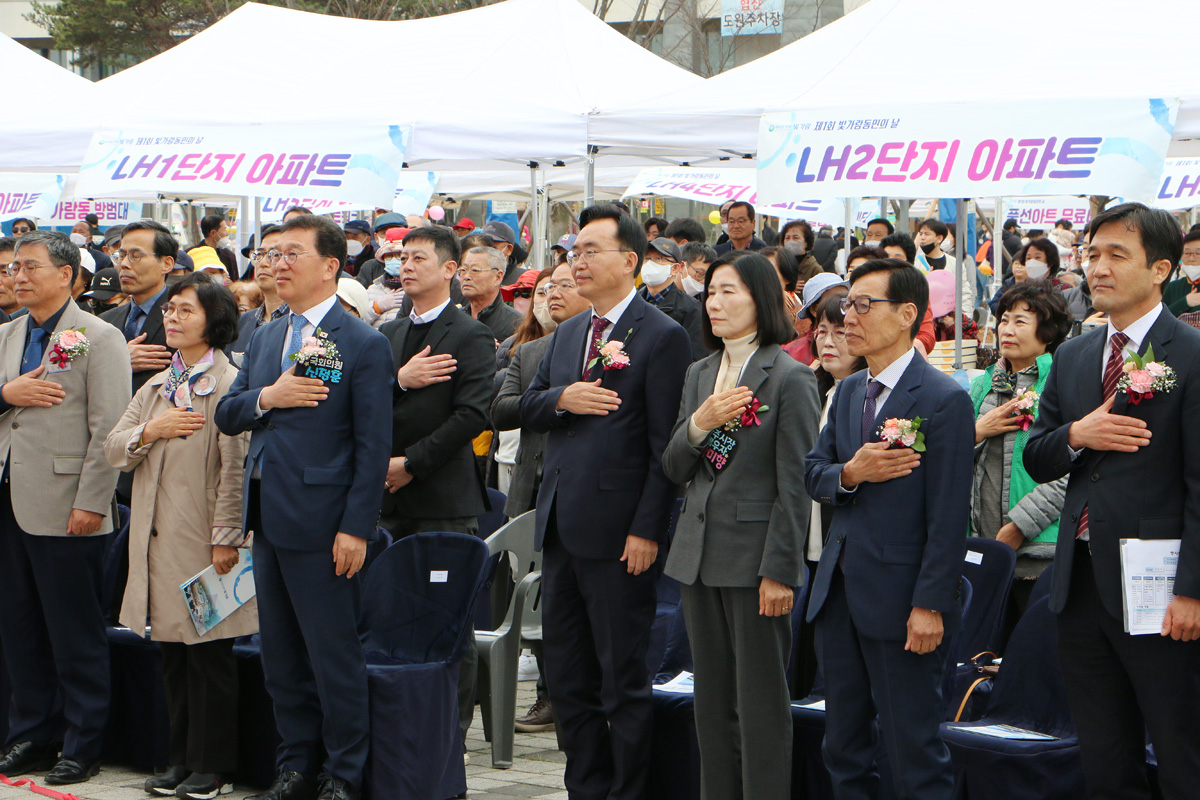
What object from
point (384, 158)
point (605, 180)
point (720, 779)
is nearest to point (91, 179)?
point (384, 158)

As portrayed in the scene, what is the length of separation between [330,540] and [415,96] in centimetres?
459

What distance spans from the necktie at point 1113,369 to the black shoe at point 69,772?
384cm

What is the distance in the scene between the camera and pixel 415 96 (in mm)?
8328

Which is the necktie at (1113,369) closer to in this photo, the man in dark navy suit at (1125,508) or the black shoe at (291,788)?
the man in dark navy suit at (1125,508)

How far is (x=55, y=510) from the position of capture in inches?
200

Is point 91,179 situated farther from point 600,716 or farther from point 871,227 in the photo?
point 871,227

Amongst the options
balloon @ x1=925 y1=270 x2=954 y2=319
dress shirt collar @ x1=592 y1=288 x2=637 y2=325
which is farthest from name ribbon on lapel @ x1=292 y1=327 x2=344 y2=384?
balloon @ x1=925 y1=270 x2=954 y2=319

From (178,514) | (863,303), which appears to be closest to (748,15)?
(178,514)

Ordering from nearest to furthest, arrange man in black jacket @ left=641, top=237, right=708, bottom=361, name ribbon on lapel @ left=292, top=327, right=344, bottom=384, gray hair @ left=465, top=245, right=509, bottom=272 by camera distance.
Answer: name ribbon on lapel @ left=292, top=327, right=344, bottom=384 → gray hair @ left=465, top=245, right=509, bottom=272 → man in black jacket @ left=641, top=237, right=708, bottom=361

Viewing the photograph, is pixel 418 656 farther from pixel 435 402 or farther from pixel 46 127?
pixel 46 127

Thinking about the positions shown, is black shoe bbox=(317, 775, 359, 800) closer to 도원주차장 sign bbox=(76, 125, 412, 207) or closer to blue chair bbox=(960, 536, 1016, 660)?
blue chair bbox=(960, 536, 1016, 660)

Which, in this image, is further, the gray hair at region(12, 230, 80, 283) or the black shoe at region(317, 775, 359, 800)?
the gray hair at region(12, 230, 80, 283)

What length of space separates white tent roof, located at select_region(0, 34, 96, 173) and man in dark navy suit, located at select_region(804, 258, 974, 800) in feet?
23.2

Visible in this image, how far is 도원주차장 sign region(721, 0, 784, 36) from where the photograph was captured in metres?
33.4
